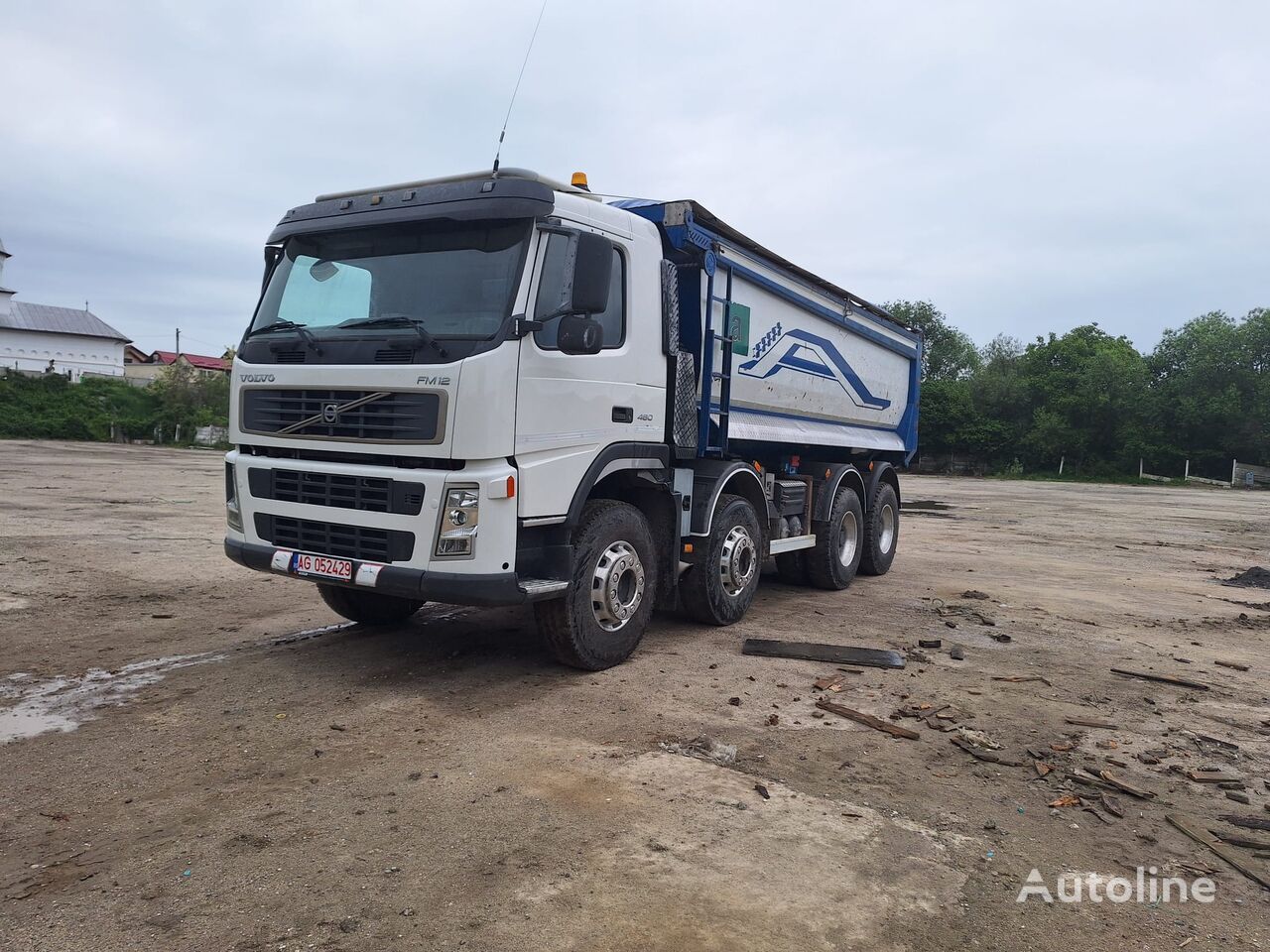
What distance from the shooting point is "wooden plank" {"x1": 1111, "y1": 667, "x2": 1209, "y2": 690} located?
6.20 metres

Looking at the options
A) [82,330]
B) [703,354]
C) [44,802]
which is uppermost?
[82,330]

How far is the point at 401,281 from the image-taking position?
18.1 ft

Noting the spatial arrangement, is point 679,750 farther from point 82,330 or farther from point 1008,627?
point 82,330

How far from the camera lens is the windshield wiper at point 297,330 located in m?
5.48

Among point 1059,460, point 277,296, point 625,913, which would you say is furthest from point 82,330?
point 625,913

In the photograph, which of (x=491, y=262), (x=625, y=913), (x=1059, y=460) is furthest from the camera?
(x=1059, y=460)

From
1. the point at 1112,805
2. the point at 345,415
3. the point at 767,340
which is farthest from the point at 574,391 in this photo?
the point at 1112,805

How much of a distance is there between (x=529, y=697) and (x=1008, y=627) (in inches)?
188

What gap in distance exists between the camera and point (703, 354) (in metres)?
6.97

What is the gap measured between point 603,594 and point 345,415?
2010mm

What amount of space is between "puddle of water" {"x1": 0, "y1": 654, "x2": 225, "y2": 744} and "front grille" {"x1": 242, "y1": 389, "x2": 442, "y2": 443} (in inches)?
68.1

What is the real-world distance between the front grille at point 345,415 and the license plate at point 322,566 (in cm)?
75

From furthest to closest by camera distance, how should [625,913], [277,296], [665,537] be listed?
[665,537] → [277,296] → [625,913]

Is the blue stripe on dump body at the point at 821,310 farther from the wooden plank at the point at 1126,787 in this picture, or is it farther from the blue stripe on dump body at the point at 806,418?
the wooden plank at the point at 1126,787
